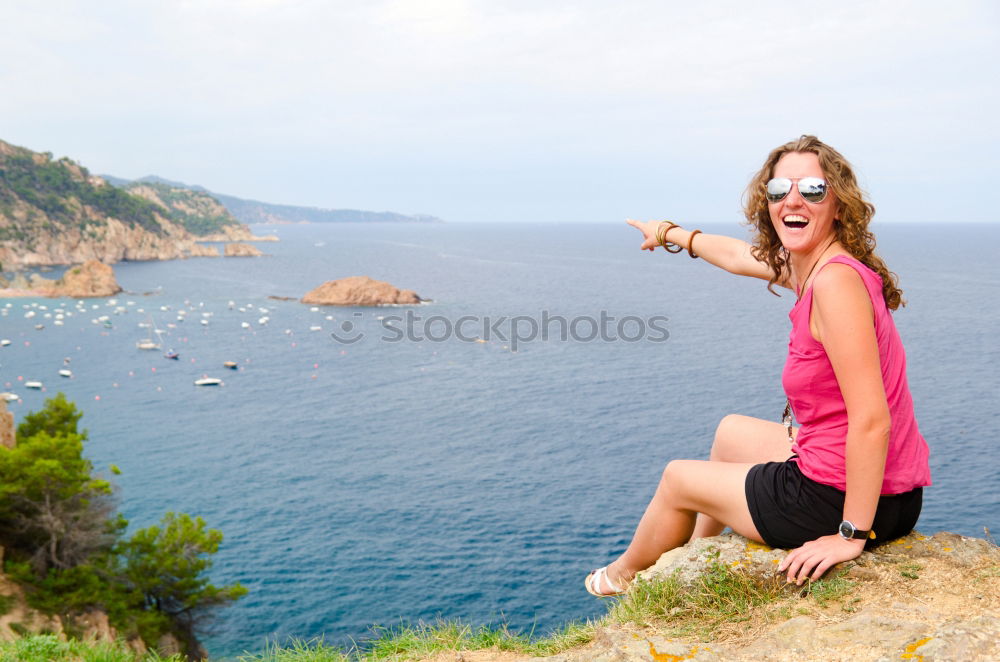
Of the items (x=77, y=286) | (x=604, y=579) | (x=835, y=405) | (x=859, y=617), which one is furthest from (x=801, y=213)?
(x=77, y=286)

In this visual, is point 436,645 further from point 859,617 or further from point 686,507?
point 859,617

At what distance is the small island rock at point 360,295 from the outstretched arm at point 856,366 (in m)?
86.4

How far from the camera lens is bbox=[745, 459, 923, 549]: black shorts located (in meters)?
3.61

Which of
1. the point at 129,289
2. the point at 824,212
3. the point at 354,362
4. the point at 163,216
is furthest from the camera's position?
the point at 163,216

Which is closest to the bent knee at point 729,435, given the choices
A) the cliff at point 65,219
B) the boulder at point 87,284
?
the boulder at point 87,284

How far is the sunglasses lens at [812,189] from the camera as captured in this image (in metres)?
3.49

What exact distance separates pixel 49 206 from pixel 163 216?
42187 millimetres

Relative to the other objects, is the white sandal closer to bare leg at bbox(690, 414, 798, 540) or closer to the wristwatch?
bare leg at bbox(690, 414, 798, 540)

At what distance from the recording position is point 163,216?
174125mm

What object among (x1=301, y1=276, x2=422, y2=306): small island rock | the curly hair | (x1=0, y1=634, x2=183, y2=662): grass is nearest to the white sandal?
the curly hair

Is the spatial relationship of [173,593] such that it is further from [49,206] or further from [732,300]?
[49,206]

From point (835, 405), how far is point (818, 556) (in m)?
0.84

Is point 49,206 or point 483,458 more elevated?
point 49,206

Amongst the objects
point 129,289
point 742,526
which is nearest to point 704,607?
point 742,526
